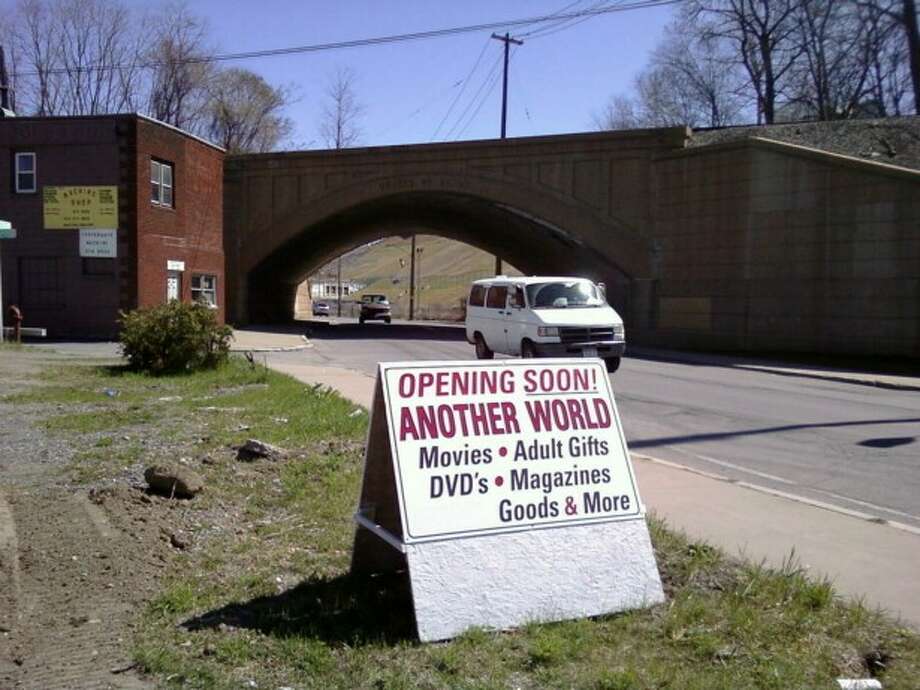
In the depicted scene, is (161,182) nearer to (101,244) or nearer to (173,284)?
(101,244)

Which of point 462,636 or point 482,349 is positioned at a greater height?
point 482,349

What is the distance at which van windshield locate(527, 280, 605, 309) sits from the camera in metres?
18.7

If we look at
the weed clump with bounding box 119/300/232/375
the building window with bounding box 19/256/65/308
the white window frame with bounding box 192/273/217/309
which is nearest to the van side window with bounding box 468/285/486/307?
the weed clump with bounding box 119/300/232/375

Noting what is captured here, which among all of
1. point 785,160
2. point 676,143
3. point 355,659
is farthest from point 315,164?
point 355,659

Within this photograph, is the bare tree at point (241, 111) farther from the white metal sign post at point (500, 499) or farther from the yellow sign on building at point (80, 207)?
the white metal sign post at point (500, 499)

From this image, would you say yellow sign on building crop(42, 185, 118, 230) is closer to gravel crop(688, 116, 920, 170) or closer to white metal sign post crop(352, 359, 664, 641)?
gravel crop(688, 116, 920, 170)

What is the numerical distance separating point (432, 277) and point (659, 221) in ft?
386

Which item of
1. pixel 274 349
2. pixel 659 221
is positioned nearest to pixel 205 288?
pixel 274 349

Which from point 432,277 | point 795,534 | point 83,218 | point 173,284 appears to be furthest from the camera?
point 432,277

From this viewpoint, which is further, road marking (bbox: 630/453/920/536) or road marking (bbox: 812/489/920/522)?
road marking (bbox: 812/489/920/522)

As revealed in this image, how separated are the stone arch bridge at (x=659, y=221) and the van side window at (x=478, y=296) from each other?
1156 cm

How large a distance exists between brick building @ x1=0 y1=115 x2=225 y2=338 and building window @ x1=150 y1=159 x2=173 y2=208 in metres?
0.04

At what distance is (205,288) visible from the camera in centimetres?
3616

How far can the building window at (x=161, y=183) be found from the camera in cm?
3185
